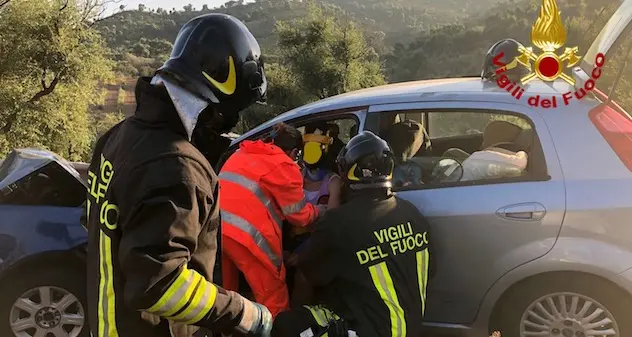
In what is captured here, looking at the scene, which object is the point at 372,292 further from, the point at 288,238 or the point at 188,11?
the point at 188,11

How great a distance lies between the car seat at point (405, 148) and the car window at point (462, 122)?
0.23m

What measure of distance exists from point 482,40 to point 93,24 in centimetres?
3453

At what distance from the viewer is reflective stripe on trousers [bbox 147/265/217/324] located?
5.70 feet

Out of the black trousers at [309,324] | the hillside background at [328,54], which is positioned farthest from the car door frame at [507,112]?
the hillside background at [328,54]

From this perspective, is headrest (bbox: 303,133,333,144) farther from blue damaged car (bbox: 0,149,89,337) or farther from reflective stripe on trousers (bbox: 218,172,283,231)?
blue damaged car (bbox: 0,149,89,337)

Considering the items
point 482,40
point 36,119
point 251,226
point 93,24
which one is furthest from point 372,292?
point 482,40

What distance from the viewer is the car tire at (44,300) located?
418cm

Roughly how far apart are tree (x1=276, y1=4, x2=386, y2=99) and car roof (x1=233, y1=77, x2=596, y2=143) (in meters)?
39.0

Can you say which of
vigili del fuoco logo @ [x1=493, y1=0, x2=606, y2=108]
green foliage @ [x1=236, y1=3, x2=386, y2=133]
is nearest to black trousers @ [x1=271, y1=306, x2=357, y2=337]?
vigili del fuoco logo @ [x1=493, y1=0, x2=606, y2=108]

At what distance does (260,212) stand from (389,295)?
0.81 meters

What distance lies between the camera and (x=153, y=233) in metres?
1.67

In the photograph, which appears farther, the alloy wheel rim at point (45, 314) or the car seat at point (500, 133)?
the alloy wheel rim at point (45, 314)

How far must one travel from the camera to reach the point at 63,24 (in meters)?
23.2

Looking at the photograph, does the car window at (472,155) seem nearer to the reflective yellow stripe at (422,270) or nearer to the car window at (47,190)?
the reflective yellow stripe at (422,270)
